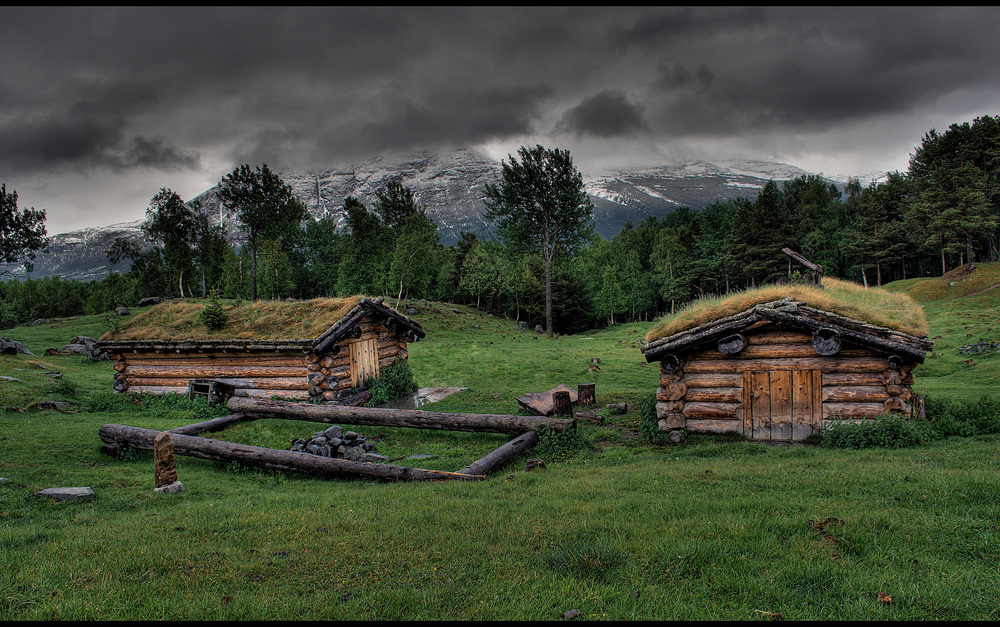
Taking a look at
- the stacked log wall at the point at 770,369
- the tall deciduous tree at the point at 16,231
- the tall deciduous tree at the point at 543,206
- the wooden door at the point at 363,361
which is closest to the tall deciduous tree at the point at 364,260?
the tall deciduous tree at the point at 543,206

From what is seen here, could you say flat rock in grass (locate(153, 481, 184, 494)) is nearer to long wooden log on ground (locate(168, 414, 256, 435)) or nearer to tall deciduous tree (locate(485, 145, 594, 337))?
long wooden log on ground (locate(168, 414, 256, 435))

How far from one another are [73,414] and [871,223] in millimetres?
78919

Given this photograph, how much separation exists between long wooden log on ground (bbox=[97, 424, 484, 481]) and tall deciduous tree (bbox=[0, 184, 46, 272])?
49.9 meters

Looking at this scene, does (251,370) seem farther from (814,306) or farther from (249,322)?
(814,306)

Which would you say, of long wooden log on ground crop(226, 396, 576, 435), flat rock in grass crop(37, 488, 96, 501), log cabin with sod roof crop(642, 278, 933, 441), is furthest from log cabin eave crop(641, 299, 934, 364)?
flat rock in grass crop(37, 488, 96, 501)

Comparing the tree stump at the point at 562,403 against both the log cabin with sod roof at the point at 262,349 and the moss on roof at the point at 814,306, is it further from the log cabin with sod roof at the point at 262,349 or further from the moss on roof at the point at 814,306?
the log cabin with sod roof at the point at 262,349

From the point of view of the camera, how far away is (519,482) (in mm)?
9039

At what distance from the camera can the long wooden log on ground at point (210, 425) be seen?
12523mm

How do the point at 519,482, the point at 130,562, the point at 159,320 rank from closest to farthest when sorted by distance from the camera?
the point at 130,562 < the point at 519,482 < the point at 159,320

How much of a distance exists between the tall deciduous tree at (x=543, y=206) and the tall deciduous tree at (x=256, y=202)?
81.4 ft

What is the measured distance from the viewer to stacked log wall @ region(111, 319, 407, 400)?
1644cm

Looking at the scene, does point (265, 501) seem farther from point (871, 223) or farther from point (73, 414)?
point (871, 223)

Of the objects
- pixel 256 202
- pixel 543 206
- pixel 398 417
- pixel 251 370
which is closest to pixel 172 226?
pixel 256 202

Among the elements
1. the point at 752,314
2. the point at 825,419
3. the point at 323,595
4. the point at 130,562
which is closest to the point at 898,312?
the point at 825,419
